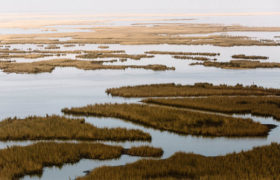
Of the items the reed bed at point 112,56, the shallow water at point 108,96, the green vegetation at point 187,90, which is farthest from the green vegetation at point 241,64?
the green vegetation at point 187,90

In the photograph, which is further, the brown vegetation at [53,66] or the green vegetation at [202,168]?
the brown vegetation at [53,66]

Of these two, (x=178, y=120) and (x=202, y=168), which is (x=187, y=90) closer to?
(x=178, y=120)

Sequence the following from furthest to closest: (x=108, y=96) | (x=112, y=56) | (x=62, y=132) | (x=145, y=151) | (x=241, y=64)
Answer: (x=112, y=56)
(x=241, y=64)
(x=108, y=96)
(x=62, y=132)
(x=145, y=151)

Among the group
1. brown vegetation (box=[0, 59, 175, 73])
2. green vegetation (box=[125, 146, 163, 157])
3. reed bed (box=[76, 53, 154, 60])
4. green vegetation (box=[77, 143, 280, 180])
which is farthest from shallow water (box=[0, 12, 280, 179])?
reed bed (box=[76, 53, 154, 60])

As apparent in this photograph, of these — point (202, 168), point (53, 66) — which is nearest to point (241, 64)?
point (53, 66)

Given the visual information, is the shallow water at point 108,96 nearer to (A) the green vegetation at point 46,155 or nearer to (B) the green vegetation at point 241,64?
(A) the green vegetation at point 46,155

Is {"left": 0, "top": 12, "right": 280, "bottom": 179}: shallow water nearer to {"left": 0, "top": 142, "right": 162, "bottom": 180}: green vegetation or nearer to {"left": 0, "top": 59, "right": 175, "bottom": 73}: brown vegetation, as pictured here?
{"left": 0, "top": 142, "right": 162, "bottom": 180}: green vegetation

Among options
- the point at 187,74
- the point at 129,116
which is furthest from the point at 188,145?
the point at 187,74
